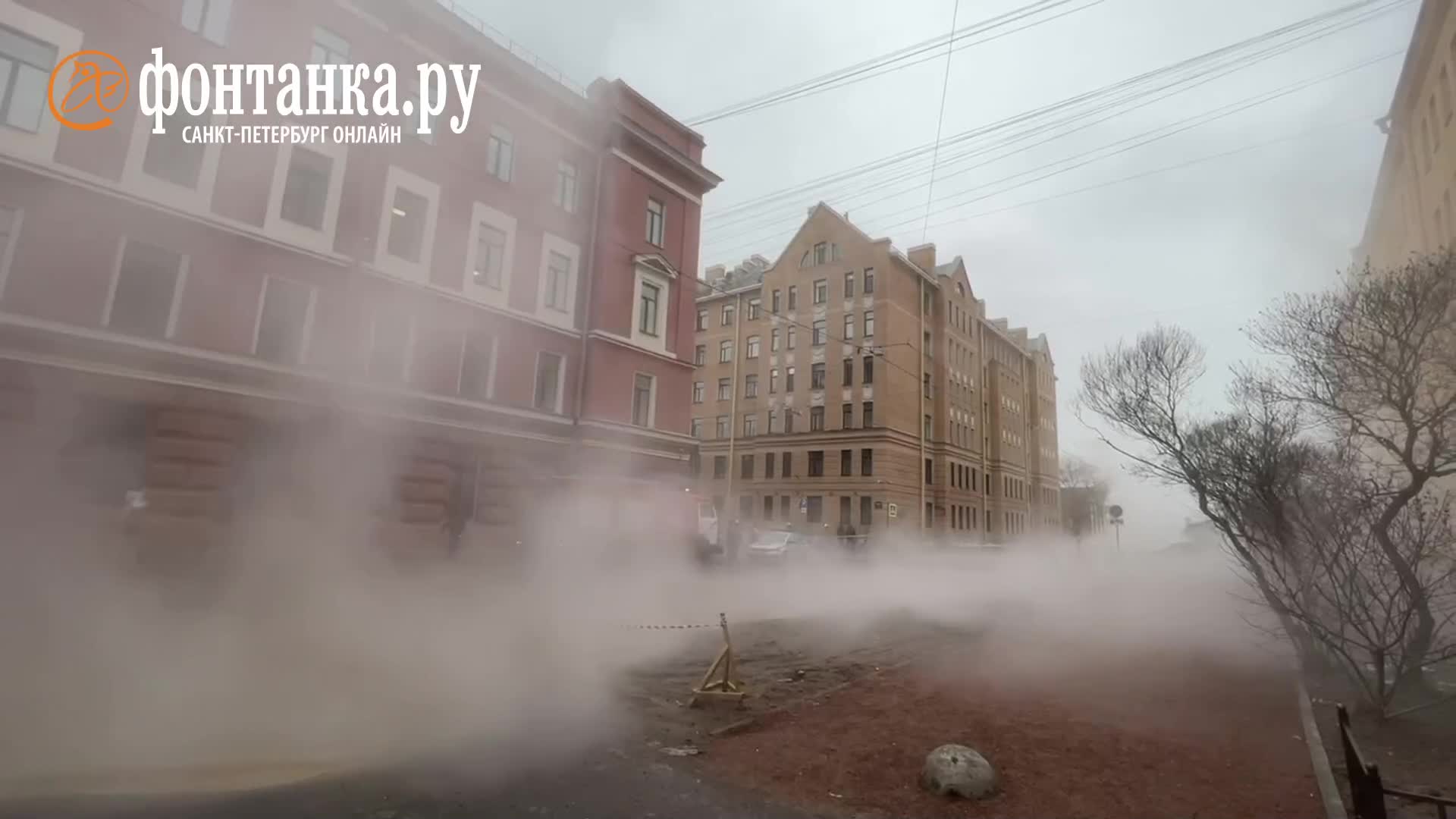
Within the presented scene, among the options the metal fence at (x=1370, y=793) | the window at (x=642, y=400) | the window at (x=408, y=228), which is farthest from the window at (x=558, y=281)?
the metal fence at (x=1370, y=793)

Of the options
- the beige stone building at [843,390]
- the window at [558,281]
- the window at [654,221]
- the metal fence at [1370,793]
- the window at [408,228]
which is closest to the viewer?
the metal fence at [1370,793]

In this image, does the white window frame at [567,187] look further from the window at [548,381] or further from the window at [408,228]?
the window at [548,381]

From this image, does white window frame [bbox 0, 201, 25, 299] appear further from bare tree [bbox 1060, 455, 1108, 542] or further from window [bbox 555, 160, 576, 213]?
bare tree [bbox 1060, 455, 1108, 542]

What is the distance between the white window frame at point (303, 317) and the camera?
497 centimetres

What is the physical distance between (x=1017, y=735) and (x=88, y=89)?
8301mm

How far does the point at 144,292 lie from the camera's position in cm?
493

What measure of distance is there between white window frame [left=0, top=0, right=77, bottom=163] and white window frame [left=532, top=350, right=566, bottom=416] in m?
4.08

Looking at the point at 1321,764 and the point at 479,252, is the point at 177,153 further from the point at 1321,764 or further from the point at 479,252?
the point at 1321,764

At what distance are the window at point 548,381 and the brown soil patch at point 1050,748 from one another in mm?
4795

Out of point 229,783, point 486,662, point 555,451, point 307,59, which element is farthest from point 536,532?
point 307,59

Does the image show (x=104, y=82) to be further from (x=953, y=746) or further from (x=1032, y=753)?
(x=1032, y=753)

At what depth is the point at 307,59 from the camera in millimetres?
4617

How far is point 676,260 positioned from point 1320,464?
402 inches

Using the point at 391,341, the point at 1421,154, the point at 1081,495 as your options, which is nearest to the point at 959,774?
the point at 391,341
